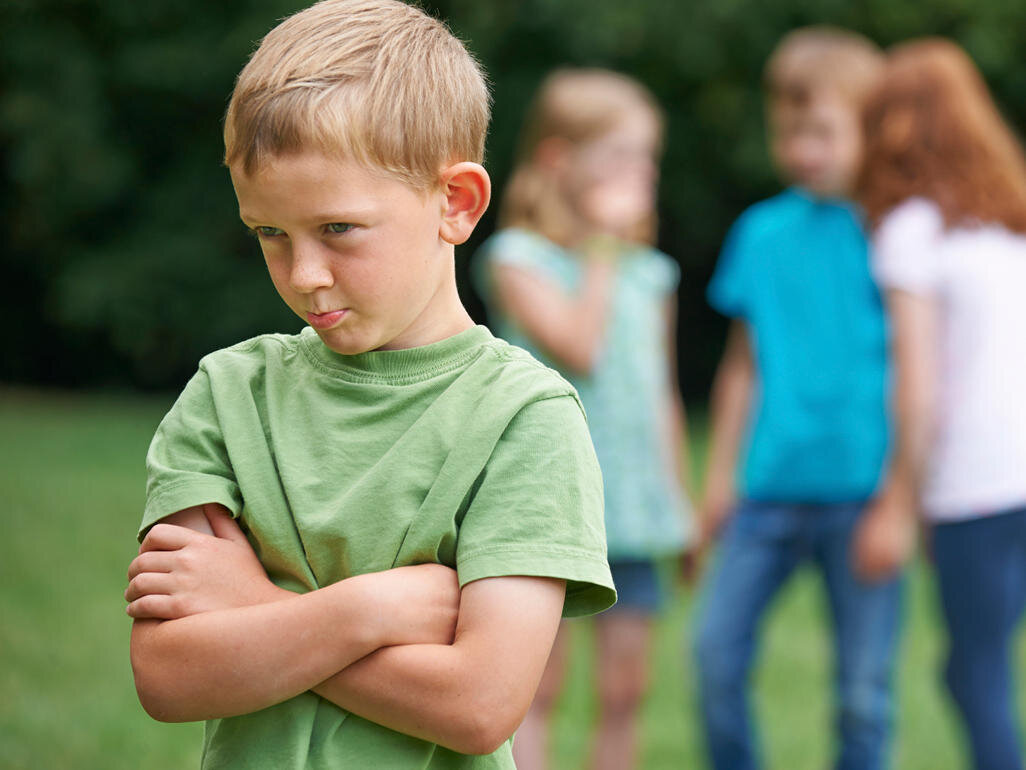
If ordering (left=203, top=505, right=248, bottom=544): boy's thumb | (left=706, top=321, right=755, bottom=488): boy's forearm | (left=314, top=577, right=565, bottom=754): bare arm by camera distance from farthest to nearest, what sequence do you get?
(left=706, top=321, right=755, bottom=488): boy's forearm → (left=203, top=505, right=248, bottom=544): boy's thumb → (left=314, top=577, right=565, bottom=754): bare arm

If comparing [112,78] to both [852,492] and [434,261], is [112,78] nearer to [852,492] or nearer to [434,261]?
[852,492]

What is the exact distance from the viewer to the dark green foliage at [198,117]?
1267 cm

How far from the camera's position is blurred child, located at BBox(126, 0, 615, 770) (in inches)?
51.9

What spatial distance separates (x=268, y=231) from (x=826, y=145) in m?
2.55

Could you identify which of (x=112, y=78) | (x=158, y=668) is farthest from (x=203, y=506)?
(x=112, y=78)

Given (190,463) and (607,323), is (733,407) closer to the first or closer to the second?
(607,323)

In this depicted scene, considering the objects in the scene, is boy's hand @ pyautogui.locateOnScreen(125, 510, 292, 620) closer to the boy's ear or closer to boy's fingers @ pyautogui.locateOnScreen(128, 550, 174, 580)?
boy's fingers @ pyautogui.locateOnScreen(128, 550, 174, 580)

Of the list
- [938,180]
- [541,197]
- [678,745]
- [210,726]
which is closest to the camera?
[210,726]

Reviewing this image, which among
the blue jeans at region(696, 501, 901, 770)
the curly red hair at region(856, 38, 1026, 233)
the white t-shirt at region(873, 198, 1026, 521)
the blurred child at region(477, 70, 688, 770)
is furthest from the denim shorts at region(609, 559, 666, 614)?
the curly red hair at region(856, 38, 1026, 233)

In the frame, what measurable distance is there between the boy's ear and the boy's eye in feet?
0.59

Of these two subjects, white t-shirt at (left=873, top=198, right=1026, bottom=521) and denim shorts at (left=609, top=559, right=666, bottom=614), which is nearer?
white t-shirt at (left=873, top=198, right=1026, bottom=521)

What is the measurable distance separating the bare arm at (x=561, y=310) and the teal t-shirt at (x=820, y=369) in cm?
40

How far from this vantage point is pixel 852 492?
346cm

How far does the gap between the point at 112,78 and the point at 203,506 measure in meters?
13.7
